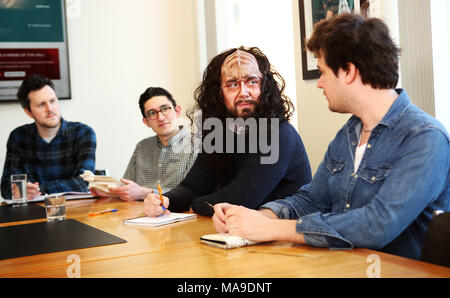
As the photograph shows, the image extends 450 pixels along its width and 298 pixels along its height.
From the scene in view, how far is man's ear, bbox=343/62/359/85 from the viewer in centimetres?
142

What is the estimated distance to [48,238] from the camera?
160cm

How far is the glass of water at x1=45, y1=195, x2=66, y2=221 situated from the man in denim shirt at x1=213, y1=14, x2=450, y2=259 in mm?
802

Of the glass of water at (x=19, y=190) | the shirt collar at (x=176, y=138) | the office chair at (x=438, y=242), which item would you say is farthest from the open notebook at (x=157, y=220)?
the shirt collar at (x=176, y=138)

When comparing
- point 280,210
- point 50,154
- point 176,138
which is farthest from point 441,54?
point 50,154

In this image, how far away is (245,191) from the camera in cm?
186

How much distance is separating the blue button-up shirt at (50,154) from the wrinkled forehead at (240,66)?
147cm

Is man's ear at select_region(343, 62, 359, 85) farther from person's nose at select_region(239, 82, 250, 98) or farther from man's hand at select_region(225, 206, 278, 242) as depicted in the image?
person's nose at select_region(239, 82, 250, 98)

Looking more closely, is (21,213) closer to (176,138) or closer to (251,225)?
(176,138)

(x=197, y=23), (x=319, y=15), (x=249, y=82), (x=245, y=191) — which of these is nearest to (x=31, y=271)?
(x=245, y=191)

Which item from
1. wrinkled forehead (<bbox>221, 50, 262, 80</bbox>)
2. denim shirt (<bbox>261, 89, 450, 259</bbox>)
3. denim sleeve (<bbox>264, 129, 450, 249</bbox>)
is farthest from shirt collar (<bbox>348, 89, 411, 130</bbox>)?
wrinkled forehead (<bbox>221, 50, 262, 80</bbox>)

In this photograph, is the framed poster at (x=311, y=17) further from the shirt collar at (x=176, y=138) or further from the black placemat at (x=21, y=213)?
the black placemat at (x=21, y=213)

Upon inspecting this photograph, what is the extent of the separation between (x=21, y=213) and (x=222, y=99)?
41.6 inches

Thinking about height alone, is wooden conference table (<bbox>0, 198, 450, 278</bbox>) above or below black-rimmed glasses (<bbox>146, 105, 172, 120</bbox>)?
below

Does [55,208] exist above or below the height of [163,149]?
below
